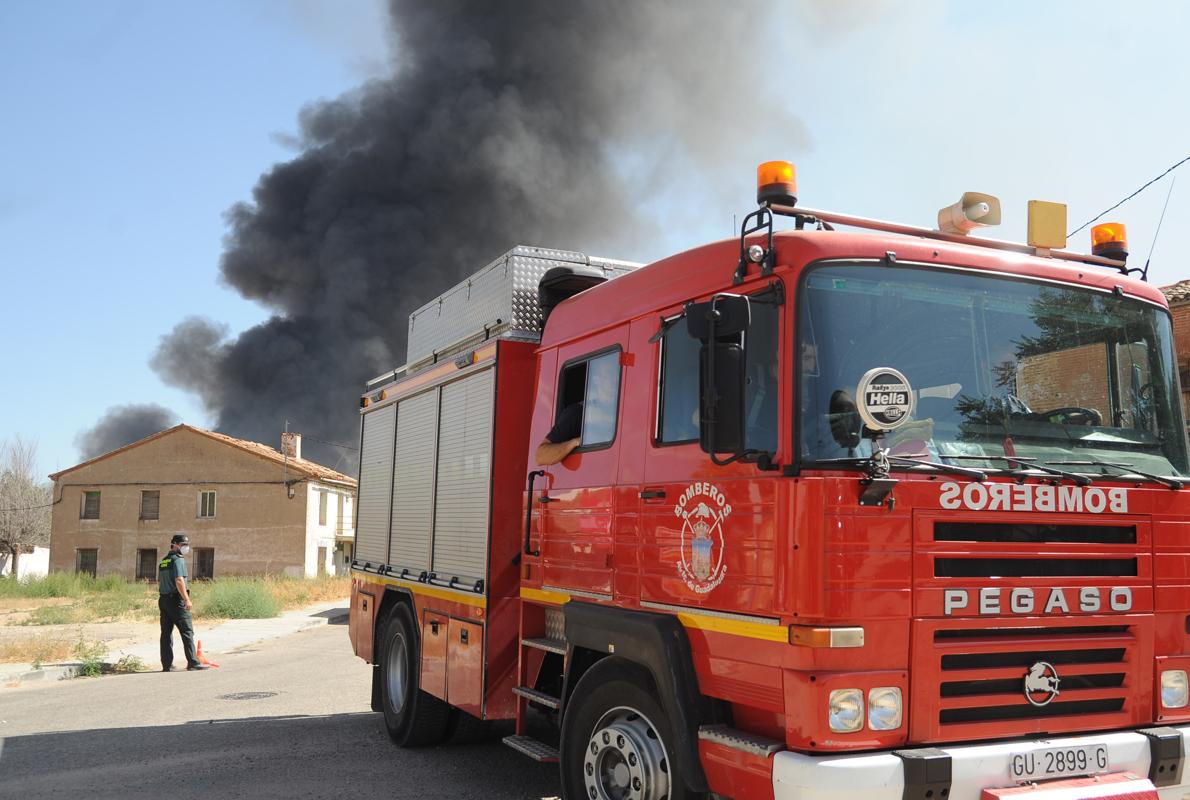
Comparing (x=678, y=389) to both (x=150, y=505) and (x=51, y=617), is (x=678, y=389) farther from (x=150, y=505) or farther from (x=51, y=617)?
(x=150, y=505)

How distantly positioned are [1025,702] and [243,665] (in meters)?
12.2

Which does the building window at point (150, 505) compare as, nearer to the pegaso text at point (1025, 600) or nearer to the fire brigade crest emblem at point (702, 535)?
the fire brigade crest emblem at point (702, 535)

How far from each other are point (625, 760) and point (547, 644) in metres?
1.13

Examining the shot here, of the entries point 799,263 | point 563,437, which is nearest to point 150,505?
point 563,437

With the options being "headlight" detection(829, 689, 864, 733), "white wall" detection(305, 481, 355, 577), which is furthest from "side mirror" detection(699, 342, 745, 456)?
"white wall" detection(305, 481, 355, 577)

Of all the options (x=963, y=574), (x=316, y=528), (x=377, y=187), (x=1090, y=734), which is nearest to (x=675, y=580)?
(x=963, y=574)

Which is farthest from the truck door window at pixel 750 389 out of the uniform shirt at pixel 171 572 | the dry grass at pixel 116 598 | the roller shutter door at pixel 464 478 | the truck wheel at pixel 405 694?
the dry grass at pixel 116 598

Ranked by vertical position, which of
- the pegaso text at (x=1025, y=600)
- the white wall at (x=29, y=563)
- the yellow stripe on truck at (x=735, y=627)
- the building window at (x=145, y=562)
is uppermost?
the pegaso text at (x=1025, y=600)

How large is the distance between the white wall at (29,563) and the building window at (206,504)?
11885mm

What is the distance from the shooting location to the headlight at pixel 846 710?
11.4ft

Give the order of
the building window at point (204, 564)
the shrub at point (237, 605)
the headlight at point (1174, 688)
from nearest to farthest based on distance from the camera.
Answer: the headlight at point (1174, 688) → the shrub at point (237, 605) → the building window at point (204, 564)

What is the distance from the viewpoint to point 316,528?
1734 inches

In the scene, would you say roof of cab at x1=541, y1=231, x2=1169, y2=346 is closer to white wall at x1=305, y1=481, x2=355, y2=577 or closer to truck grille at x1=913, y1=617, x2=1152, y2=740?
truck grille at x1=913, y1=617, x2=1152, y2=740

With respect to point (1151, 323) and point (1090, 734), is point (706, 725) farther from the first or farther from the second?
point (1151, 323)
